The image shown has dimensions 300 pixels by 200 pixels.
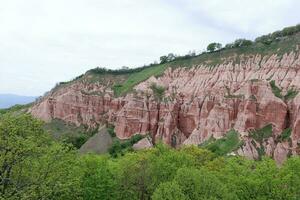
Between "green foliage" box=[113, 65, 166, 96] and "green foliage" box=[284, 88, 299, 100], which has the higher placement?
"green foliage" box=[113, 65, 166, 96]

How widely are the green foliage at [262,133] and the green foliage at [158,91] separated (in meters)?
36.4

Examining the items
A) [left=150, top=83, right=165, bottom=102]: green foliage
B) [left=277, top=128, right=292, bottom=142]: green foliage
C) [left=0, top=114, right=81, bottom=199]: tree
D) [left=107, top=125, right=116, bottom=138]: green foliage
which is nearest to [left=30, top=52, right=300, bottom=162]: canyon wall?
[left=277, top=128, right=292, bottom=142]: green foliage

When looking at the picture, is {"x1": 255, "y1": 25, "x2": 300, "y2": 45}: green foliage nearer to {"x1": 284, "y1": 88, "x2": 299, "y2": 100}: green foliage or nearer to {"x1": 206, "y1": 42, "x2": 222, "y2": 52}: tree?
{"x1": 206, "y1": 42, "x2": 222, "y2": 52}: tree

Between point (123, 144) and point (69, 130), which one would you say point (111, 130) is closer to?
point (123, 144)

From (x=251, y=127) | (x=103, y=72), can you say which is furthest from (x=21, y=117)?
(x=103, y=72)

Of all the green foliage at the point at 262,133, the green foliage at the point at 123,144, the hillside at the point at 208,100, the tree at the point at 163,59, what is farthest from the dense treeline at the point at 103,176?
the tree at the point at 163,59

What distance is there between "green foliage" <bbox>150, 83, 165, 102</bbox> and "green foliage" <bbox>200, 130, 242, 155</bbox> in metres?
28.3

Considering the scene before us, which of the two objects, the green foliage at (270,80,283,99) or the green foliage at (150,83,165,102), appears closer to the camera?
the green foliage at (270,80,283,99)

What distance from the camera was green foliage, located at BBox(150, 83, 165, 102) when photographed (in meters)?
135

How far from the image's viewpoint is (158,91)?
13812cm

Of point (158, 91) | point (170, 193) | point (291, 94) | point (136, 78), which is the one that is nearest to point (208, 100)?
point (158, 91)

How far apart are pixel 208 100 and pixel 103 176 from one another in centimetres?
8152

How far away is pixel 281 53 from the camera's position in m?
120

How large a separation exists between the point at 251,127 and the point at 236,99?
10148 mm
